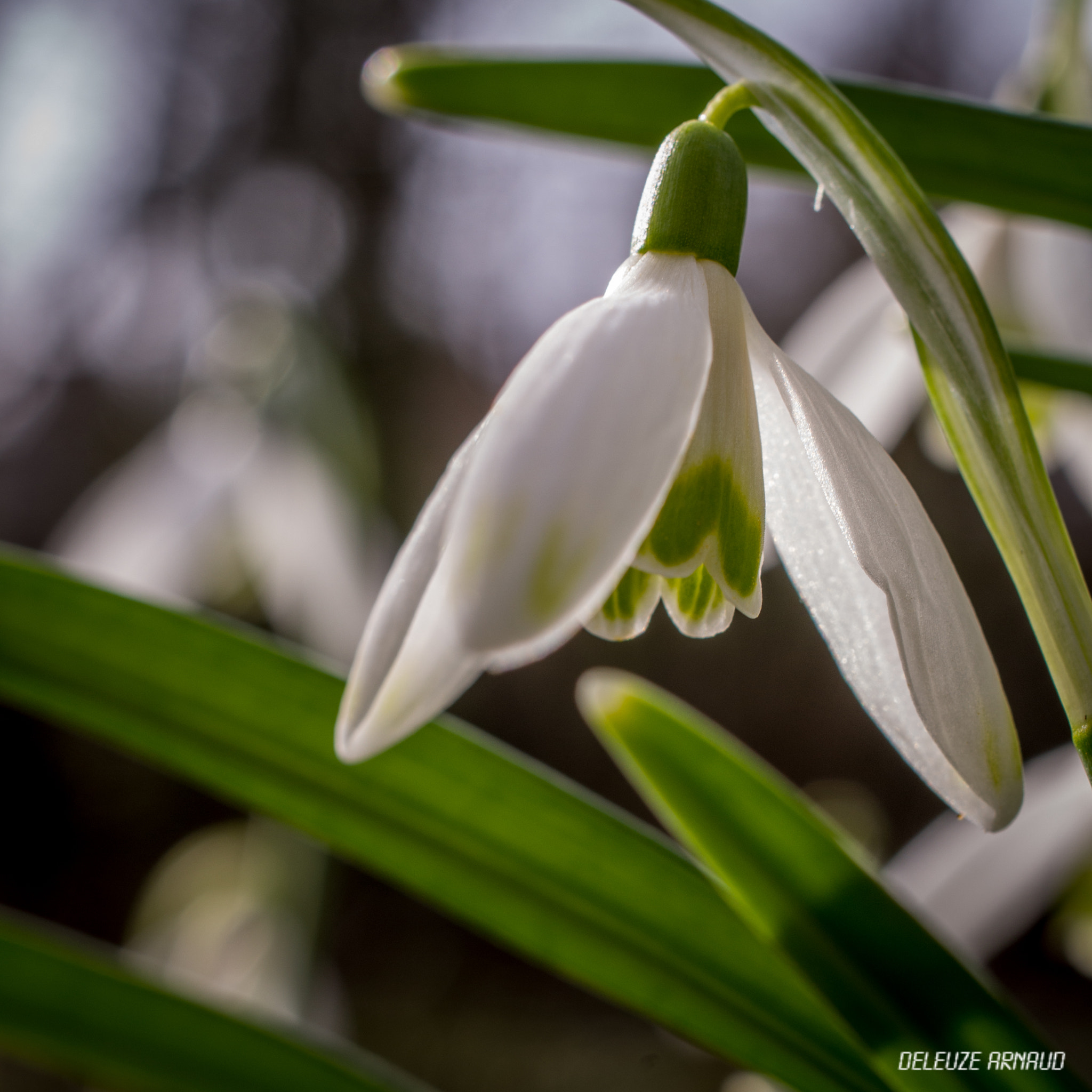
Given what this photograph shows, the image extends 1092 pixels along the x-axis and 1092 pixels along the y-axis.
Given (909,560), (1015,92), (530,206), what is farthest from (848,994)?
(530,206)

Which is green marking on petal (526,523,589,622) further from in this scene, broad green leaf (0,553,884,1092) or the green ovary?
broad green leaf (0,553,884,1092)

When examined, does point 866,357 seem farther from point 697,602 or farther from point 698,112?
point 697,602

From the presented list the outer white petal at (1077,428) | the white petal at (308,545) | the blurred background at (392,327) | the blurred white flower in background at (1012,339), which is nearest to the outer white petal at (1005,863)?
the blurred white flower in background at (1012,339)

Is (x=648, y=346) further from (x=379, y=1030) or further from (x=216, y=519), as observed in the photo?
(x=379, y=1030)

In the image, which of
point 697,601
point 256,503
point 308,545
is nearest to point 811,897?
point 697,601

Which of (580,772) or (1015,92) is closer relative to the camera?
(1015,92)

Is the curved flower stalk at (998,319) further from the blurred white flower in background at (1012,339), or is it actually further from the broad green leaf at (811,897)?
the broad green leaf at (811,897)
